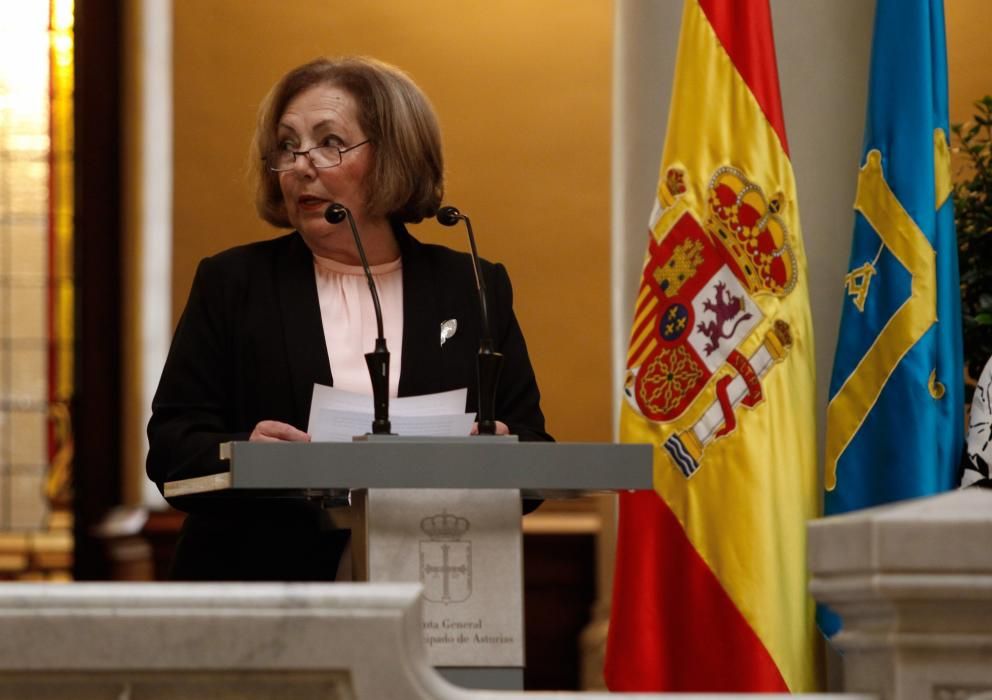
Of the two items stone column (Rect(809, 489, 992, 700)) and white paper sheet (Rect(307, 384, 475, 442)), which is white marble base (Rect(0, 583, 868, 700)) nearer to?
stone column (Rect(809, 489, 992, 700))

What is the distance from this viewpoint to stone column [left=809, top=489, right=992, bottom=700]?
220 centimetres

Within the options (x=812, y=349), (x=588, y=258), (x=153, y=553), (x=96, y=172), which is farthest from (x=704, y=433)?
(x=96, y=172)

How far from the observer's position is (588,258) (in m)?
7.75

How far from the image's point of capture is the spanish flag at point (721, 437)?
173 inches

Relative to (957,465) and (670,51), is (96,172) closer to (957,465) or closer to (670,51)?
(670,51)

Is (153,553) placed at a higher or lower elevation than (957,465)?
lower

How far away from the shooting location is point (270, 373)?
3.28 metres

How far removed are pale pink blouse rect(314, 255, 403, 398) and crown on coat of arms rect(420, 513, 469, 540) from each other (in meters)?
0.50

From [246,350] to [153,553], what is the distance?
4.55 meters

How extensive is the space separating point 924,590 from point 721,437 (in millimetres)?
2275

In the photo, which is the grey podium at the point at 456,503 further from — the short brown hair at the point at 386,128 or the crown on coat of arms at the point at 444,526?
the short brown hair at the point at 386,128

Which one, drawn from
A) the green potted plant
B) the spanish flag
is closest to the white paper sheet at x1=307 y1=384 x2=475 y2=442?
the spanish flag

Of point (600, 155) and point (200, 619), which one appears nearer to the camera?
point (200, 619)

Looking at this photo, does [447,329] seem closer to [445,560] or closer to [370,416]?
[370,416]
